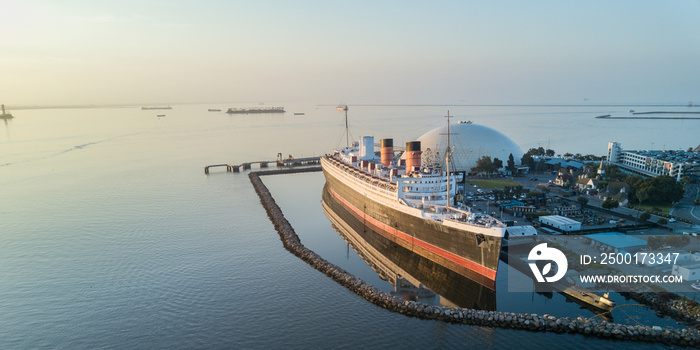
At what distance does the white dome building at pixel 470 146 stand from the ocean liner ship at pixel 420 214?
19904 millimetres

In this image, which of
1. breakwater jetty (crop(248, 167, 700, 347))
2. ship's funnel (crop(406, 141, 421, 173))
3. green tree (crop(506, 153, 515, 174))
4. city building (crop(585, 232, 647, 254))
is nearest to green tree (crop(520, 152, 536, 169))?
green tree (crop(506, 153, 515, 174))

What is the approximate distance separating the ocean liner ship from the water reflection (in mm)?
429

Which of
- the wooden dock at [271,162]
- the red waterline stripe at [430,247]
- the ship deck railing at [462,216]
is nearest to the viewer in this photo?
the red waterline stripe at [430,247]

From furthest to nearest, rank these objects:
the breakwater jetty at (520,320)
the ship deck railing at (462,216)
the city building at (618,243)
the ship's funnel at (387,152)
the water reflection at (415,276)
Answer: the ship's funnel at (387,152)
the city building at (618,243)
the ship deck railing at (462,216)
the water reflection at (415,276)
the breakwater jetty at (520,320)

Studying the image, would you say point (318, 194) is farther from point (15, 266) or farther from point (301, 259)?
point (15, 266)

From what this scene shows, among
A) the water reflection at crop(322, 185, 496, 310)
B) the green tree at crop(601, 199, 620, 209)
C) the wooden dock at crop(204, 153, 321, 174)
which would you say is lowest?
the water reflection at crop(322, 185, 496, 310)

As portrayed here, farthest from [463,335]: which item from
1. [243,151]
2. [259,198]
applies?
[243,151]

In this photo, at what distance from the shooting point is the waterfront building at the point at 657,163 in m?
40.5

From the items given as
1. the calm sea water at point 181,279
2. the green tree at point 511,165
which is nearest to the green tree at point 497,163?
the green tree at point 511,165

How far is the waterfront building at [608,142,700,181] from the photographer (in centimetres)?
4050

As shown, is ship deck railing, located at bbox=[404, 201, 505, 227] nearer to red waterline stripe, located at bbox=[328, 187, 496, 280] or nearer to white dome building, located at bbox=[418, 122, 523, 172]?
red waterline stripe, located at bbox=[328, 187, 496, 280]

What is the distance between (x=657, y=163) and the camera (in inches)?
1704

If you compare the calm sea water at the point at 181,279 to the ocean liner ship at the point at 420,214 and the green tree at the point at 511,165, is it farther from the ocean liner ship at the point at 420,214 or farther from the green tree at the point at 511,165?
the green tree at the point at 511,165

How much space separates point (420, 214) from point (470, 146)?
32591 millimetres
